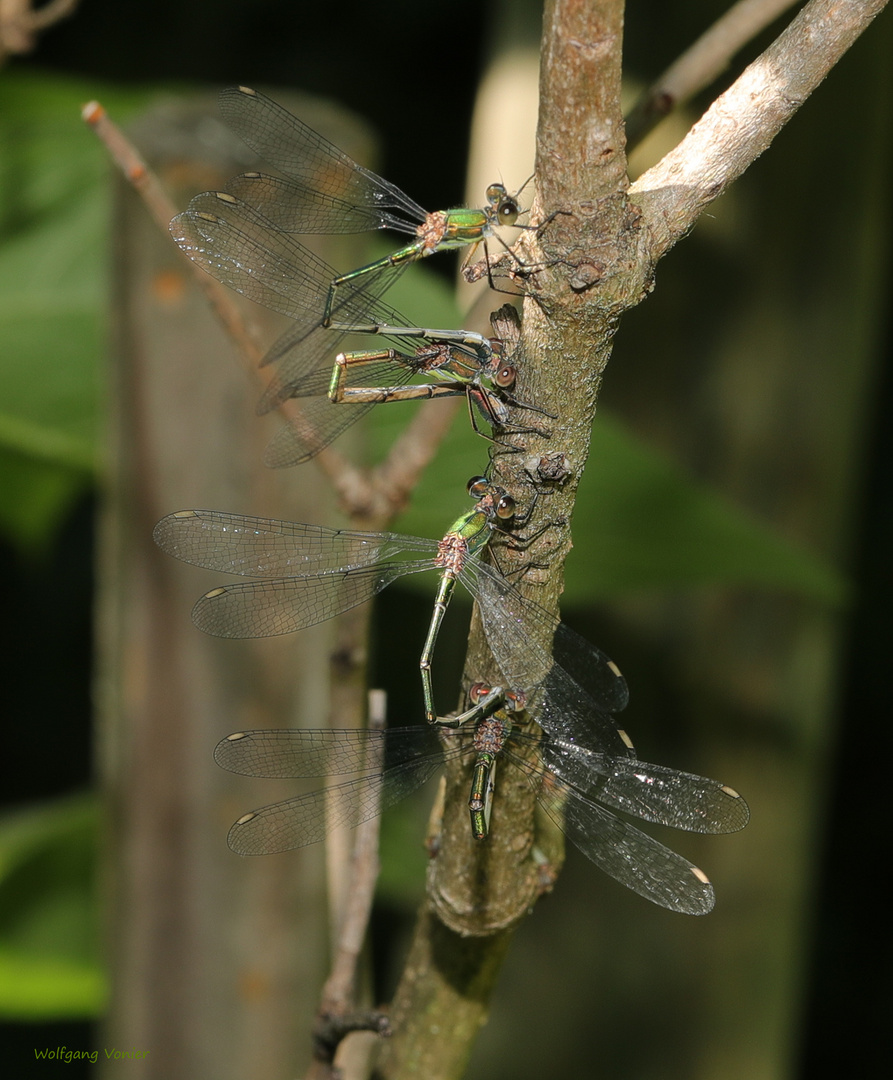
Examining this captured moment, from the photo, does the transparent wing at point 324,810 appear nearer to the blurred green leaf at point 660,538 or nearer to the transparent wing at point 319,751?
the transparent wing at point 319,751

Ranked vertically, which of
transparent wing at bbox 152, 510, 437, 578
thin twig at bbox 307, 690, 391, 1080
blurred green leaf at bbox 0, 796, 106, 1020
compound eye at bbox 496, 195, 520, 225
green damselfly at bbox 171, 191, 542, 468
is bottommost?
blurred green leaf at bbox 0, 796, 106, 1020

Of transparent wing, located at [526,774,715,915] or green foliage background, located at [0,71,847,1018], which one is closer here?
transparent wing, located at [526,774,715,915]

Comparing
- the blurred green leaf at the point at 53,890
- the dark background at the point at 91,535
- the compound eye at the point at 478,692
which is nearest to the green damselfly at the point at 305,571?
the compound eye at the point at 478,692

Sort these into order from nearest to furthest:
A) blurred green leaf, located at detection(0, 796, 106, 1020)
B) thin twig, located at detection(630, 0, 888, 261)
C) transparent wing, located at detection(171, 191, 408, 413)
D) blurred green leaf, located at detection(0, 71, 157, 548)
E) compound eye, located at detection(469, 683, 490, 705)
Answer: thin twig, located at detection(630, 0, 888, 261) → compound eye, located at detection(469, 683, 490, 705) → transparent wing, located at detection(171, 191, 408, 413) → blurred green leaf, located at detection(0, 71, 157, 548) → blurred green leaf, located at detection(0, 796, 106, 1020)

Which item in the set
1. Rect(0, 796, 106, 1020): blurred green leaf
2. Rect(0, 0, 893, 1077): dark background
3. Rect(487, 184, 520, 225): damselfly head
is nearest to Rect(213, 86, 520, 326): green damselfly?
Rect(487, 184, 520, 225): damselfly head

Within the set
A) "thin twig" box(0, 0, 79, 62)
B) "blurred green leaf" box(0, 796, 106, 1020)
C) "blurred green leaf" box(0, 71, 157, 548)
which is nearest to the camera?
"thin twig" box(0, 0, 79, 62)

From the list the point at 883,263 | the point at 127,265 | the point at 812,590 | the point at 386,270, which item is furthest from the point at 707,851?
the point at 127,265

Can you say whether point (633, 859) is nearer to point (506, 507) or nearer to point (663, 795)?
point (663, 795)

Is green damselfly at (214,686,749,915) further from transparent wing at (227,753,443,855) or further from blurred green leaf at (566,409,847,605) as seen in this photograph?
blurred green leaf at (566,409,847,605)
